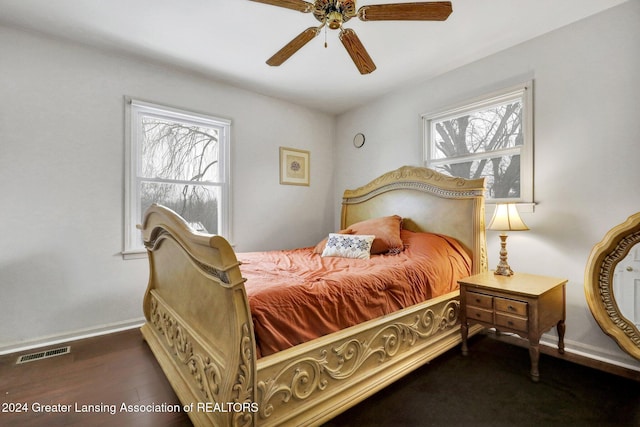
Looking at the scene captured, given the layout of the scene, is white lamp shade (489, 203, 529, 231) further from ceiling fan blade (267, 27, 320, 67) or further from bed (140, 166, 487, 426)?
ceiling fan blade (267, 27, 320, 67)

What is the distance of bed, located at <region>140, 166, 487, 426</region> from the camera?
117 cm

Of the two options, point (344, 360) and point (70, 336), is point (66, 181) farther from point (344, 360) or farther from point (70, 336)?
point (344, 360)

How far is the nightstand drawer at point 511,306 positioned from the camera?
191 centimetres

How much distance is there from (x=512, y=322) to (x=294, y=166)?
2.95 meters

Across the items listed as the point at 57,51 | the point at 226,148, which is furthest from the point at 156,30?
the point at 226,148

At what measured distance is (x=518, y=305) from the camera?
1.93 m

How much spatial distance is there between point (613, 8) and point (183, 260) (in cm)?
341

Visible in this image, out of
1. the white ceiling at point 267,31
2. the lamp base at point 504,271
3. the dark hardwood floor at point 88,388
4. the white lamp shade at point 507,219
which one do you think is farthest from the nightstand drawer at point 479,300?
the white ceiling at point 267,31

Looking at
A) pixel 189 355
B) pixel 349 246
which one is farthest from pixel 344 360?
pixel 349 246

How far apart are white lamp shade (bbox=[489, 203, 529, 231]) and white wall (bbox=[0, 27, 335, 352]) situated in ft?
10.3

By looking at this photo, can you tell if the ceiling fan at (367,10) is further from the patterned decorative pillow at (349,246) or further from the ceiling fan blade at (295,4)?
the patterned decorative pillow at (349,246)

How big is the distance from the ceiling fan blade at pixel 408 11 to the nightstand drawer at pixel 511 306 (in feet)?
5.91

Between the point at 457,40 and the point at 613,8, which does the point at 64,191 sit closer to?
the point at 457,40

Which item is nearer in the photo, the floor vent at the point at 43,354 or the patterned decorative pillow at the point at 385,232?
the floor vent at the point at 43,354
